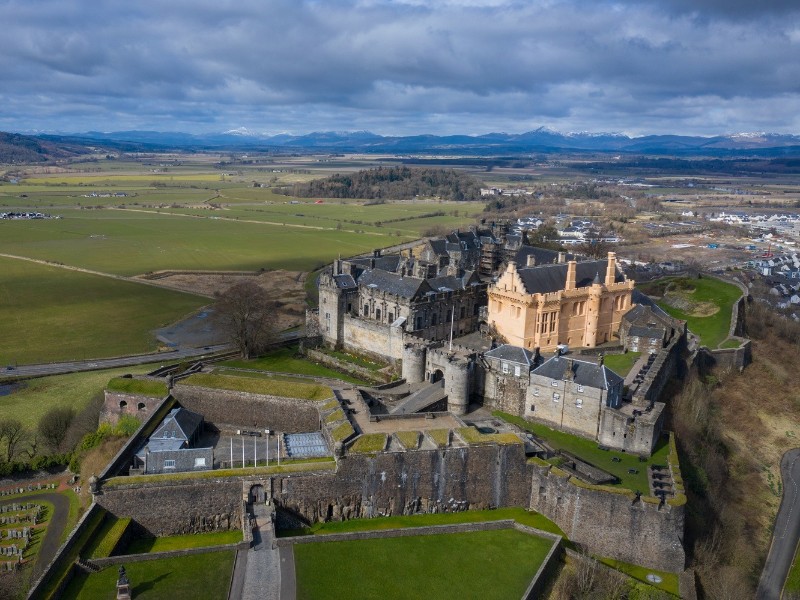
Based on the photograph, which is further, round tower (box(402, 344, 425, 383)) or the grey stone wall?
round tower (box(402, 344, 425, 383))

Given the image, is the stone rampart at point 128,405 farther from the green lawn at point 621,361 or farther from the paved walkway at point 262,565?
the green lawn at point 621,361

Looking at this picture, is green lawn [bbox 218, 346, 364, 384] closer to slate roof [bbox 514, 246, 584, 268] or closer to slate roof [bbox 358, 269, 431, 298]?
slate roof [bbox 358, 269, 431, 298]

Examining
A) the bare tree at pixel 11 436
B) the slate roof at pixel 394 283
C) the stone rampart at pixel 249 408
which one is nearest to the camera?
the bare tree at pixel 11 436

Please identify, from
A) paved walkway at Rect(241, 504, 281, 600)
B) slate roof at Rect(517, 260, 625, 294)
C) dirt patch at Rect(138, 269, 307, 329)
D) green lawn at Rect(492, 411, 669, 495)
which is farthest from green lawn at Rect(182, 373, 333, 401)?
A: dirt patch at Rect(138, 269, 307, 329)

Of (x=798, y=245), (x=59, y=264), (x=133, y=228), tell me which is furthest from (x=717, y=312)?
(x=133, y=228)

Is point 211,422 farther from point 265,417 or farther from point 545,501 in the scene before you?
point 545,501

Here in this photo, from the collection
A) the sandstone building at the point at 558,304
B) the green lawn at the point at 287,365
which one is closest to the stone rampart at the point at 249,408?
the green lawn at the point at 287,365
